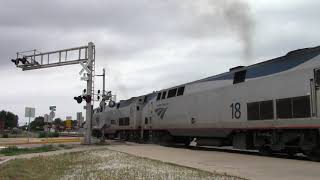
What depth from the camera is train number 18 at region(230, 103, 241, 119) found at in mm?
25172

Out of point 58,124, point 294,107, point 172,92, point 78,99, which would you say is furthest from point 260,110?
point 58,124

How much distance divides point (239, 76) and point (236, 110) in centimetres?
170

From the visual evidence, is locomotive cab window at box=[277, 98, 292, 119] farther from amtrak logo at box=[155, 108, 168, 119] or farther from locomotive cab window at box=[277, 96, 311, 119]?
amtrak logo at box=[155, 108, 168, 119]

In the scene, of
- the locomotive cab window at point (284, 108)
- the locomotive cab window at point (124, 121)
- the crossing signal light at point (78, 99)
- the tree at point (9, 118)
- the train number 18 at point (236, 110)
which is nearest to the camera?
the locomotive cab window at point (284, 108)

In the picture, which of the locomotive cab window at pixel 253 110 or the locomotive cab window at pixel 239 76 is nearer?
the locomotive cab window at pixel 253 110

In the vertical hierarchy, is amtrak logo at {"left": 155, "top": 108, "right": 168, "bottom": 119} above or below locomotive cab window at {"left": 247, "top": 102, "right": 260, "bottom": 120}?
above

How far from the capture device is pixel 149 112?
40.2 meters

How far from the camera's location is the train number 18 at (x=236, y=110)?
25.2 m

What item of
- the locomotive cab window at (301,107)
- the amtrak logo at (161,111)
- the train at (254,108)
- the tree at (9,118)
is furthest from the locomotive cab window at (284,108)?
the tree at (9,118)

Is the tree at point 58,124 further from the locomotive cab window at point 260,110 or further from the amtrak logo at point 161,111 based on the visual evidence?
the locomotive cab window at point 260,110

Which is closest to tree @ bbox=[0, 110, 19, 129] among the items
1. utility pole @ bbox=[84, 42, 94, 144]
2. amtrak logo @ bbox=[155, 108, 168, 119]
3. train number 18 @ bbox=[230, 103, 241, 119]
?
utility pole @ bbox=[84, 42, 94, 144]

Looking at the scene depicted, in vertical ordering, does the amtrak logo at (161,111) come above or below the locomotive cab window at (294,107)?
above

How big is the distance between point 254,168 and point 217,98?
11260 millimetres

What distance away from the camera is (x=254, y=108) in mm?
23781
